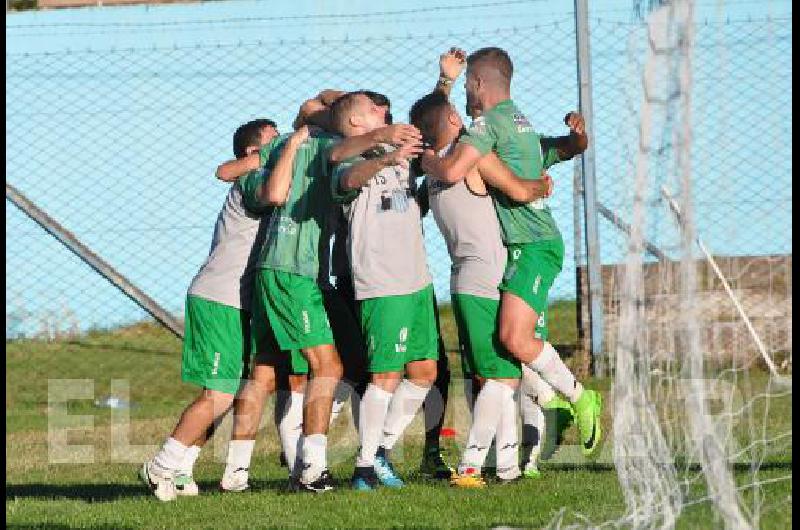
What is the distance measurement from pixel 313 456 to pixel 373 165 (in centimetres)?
142

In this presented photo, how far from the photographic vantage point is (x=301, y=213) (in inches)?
302

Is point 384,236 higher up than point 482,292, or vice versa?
point 384,236

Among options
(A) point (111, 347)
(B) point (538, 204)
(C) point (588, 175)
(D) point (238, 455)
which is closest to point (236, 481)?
(D) point (238, 455)

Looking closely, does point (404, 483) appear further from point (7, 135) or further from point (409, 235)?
point (7, 135)

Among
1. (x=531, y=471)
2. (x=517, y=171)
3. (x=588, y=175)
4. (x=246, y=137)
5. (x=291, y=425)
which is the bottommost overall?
(x=531, y=471)

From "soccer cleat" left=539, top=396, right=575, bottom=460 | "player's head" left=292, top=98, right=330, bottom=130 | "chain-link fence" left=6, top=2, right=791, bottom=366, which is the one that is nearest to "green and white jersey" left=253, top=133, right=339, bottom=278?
"player's head" left=292, top=98, right=330, bottom=130

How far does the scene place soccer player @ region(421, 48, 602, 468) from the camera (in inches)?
296

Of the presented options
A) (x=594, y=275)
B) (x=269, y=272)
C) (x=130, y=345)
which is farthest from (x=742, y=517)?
(x=130, y=345)

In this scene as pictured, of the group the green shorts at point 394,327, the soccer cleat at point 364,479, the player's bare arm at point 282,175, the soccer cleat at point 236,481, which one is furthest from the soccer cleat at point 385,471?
the player's bare arm at point 282,175

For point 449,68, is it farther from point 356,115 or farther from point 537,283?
point 537,283

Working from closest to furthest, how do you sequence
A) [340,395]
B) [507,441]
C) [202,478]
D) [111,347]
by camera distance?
[507,441] < [340,395] < [202,478] < [111,347]

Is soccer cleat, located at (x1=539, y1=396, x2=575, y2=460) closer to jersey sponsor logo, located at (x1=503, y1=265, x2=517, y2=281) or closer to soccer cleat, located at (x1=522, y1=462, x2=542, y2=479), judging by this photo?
soccer cleat, located at (x1=522, y1=462, x2=542, y2=479)

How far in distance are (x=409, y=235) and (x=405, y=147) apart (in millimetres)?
679

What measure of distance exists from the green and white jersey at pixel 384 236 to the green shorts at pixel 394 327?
0.04 m
